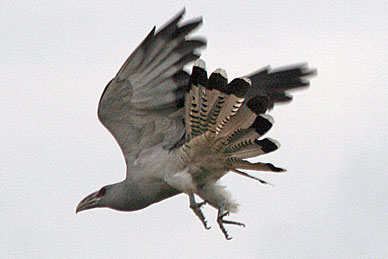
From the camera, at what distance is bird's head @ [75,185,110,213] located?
51.1ft

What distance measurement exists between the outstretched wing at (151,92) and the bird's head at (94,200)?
25.9 inches

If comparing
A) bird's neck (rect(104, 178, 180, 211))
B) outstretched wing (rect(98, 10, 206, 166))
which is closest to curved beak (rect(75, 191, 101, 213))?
bird's neck (rect(104, 178, 180, 211))

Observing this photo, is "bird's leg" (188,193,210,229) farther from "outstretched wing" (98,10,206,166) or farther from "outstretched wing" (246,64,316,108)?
"outstretched wing" (246,64,316,108)

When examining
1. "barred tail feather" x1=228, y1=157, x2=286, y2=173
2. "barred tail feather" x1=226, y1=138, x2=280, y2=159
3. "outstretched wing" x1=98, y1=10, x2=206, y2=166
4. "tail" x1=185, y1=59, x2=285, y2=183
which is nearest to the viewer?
"tail" x1=185, y1=59, x2=285, y2=183

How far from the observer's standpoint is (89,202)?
15.9 m

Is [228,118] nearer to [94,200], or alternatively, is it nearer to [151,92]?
[151,92]

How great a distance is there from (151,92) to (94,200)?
2.00 metres

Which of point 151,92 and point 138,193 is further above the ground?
point 151,92

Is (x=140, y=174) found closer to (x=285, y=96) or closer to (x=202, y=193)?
(x=202, y=193)

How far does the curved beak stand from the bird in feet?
0.16

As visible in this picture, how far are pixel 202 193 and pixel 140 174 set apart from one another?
3.26 ft

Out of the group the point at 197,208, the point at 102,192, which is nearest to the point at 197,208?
the point at 197,208

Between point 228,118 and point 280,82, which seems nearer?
point 228,118

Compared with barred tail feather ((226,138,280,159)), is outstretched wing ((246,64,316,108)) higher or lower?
higher
